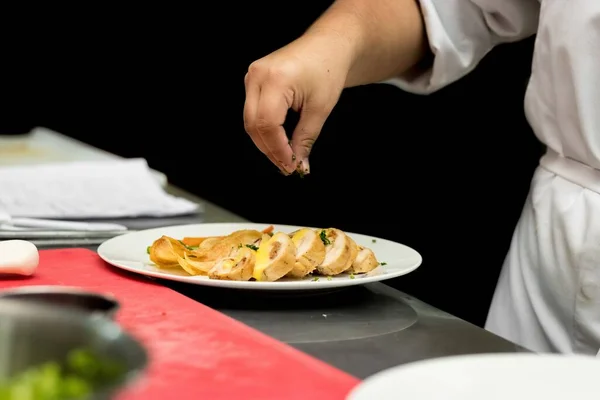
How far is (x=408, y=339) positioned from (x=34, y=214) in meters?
0.93

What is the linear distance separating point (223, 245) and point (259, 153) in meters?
2.26

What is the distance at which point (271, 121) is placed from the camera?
128cm

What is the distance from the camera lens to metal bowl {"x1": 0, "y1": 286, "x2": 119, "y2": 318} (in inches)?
33.8

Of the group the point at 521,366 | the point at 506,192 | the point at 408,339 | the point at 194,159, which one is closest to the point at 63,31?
the point at 194,159

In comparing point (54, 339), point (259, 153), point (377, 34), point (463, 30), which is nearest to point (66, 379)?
point (54, 339)

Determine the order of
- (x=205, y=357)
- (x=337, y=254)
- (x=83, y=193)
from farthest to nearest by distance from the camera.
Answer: (x=83, y=193) → (x=337, y=254) → (x=205, y=357)

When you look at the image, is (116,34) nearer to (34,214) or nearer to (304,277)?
(34,214)

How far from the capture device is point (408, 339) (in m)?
1.06

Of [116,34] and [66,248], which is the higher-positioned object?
[116,34]

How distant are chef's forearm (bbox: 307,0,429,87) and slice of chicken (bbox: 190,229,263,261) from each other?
33 centimetres

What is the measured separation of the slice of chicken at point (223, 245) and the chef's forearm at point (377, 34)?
0.33 meters

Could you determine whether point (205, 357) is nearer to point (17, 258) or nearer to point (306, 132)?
point (17, 258)

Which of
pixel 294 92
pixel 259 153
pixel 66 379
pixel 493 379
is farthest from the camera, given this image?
pixel 259 153

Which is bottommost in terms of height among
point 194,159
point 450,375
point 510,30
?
point 194,159
